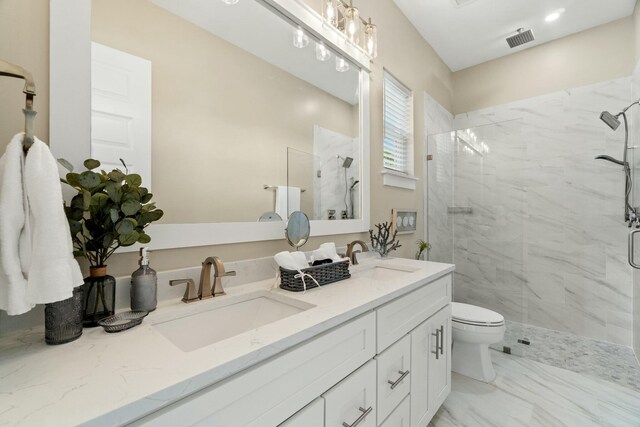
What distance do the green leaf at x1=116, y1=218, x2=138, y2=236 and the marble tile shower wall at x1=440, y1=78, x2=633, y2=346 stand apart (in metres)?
2.68

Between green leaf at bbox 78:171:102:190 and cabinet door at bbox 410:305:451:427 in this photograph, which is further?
cabinet door at bbox 410:305:451:427

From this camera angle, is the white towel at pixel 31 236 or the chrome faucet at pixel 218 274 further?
the chrome faucet at pixel 218 274

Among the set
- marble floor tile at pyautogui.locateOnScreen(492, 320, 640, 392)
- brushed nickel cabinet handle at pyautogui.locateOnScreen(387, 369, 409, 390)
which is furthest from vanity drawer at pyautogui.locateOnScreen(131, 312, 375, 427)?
marble floor tile at pyautogui.locateOnScreen(492, 320, 640, 392)

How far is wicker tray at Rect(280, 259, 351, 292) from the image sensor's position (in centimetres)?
110

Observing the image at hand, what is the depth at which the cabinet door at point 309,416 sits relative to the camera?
70 centimetres

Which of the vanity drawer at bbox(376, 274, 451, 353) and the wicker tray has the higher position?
the wicker tray

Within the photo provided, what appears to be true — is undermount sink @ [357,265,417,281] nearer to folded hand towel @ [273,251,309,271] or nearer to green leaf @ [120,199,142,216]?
folded hand towel @ [273,251,309,271]

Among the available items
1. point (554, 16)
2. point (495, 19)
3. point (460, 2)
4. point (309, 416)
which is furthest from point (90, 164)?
point (554, 16)

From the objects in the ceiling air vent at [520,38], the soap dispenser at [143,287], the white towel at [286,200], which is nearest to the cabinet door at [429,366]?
the white towel at [286,200]

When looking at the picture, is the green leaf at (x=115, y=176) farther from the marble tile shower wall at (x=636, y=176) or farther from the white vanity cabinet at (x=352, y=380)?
the marble tile shower wall at (x=636, y=176)

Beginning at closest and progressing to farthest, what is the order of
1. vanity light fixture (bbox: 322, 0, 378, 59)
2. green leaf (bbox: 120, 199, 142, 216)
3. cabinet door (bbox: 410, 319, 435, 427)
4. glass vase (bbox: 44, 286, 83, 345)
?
1. glass vase (bbox: 44, 286, 83, 345)
2. green leaf (bbox: 120, 199, 142, 216)
3. cabinet door (bbox: 410, 319, 435, 427)
4. vanity light fixture (bbox: 322, 0, 378, 59)

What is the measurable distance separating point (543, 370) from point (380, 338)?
76.7 inches

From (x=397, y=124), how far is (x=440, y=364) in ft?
5.62

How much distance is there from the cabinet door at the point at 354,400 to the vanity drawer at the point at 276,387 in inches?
1.2
